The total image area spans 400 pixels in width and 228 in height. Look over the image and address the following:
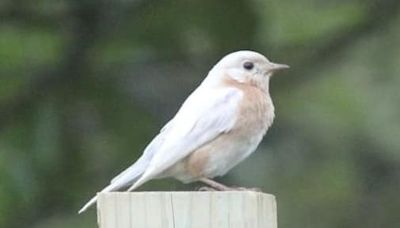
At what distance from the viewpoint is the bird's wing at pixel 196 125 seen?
5.53 metres

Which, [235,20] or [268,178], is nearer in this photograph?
[235,20]

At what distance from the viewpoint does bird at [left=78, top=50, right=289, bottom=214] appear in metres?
5.55

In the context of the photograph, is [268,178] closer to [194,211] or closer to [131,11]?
[131,11]

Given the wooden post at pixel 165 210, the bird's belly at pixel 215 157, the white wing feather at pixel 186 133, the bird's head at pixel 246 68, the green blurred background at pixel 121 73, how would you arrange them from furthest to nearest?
1. the green blurred background at pixel 121 73
2. the bird's head at pixel 246 68
3. the bird's belly at pixel 215 157
4. the white wing feather at pixel 186 133
5. the wooden post at pixel 165 210

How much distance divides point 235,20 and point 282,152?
4.46 feet

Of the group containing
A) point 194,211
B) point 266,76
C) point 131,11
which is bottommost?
point 194,211

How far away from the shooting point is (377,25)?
9.38m

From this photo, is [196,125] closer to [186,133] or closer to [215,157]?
[186,133]

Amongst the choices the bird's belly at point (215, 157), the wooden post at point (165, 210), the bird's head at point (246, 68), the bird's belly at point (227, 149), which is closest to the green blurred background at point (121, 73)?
the bird's head at point (246, 68)

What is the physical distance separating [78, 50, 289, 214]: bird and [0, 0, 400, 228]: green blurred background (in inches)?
57.4

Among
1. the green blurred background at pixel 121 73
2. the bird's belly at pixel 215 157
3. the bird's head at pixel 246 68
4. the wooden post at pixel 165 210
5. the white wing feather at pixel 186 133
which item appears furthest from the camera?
the green blurred background at pixel 121 73

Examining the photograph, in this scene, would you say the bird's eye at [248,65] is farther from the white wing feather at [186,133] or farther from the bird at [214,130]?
the white wing feather at [186,133]

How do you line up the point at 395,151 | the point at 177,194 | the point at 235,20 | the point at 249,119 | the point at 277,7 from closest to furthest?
the point at 177,194, the point at 249,119, the point at 235,20, the point at 277,7, the point at 395,151

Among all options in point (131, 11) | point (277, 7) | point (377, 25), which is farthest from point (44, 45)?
point (377, 25)
